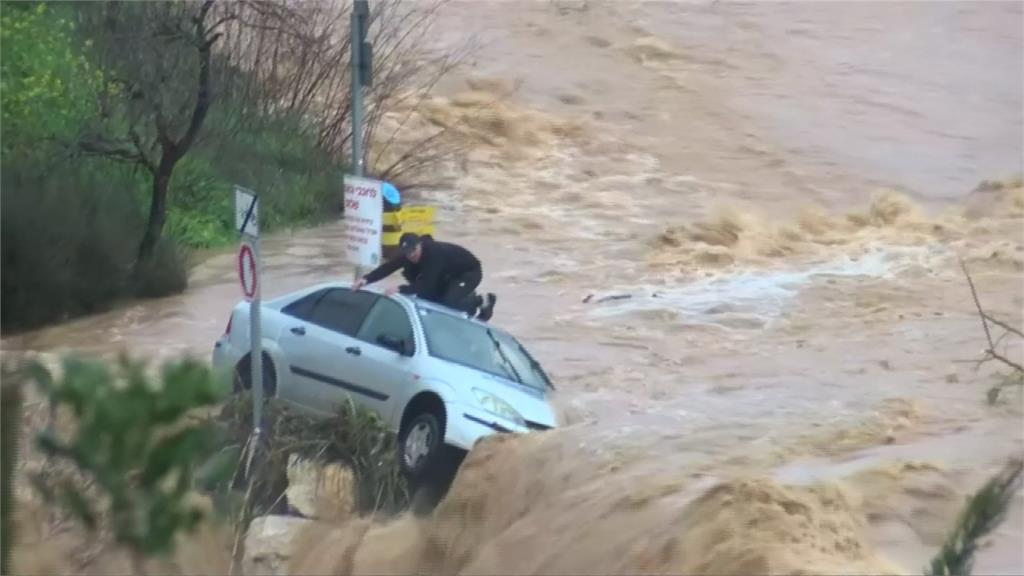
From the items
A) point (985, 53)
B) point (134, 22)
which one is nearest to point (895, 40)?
point (985, 53)

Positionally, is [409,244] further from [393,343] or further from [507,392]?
[507,392]

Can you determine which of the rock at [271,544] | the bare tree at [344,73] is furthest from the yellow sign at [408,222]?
the rock at [271,544]

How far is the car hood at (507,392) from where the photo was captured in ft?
38.1

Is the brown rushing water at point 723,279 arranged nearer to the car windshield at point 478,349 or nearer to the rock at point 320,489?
the rock at point 320,489

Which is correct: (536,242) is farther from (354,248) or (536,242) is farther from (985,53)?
(985,53)

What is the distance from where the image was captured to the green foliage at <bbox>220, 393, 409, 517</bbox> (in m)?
10.8

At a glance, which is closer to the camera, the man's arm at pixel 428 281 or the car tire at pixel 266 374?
the car tire at pixel 266 374

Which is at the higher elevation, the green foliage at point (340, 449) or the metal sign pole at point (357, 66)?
the metal sign pole at point (357, 66)

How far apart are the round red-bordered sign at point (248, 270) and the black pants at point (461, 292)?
2.98m

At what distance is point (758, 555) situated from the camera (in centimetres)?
821

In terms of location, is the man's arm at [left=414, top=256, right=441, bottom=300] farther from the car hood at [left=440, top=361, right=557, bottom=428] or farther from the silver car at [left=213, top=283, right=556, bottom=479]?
the car hood at [left=440, top=361, right=557, bottom=428]

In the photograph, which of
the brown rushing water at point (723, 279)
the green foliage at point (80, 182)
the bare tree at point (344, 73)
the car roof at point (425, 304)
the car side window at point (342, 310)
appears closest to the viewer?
the brown rushing water at point (723, 279)

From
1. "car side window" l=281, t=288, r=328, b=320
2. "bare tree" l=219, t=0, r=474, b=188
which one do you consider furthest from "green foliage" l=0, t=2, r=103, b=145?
"car side window" l=281, t=288, r=328, b=320

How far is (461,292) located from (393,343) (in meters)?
2.19
